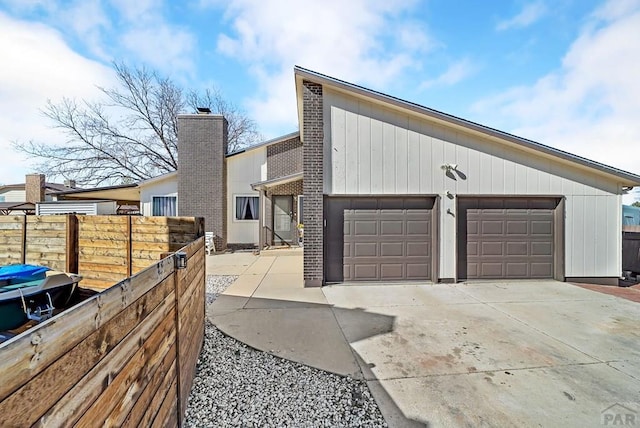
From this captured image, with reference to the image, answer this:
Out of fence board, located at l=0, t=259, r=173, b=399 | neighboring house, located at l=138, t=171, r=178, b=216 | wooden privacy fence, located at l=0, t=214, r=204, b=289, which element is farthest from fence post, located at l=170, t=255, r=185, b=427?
neighboring house, located at l=138, t=171, r=178, b=216

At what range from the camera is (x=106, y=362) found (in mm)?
1198

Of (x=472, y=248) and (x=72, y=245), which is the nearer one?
(x=72, y=245)

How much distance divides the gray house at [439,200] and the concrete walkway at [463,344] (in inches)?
28.9

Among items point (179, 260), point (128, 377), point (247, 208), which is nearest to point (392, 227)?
point (179, 260)

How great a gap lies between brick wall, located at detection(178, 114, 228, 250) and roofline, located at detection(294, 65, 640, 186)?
24.7ft

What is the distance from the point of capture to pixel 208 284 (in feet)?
24.4

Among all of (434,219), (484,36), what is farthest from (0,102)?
(484,36)

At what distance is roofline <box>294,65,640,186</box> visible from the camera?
679 centimetres

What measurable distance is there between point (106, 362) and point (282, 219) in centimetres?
1210

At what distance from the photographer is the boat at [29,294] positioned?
12.3ft

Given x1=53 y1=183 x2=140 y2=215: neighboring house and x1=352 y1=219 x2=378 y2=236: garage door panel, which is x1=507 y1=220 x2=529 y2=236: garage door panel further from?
x1=53 y1=183 x2=140 y2=215: neighboring house

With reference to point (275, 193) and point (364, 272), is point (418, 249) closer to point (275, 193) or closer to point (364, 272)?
point (364, 272)

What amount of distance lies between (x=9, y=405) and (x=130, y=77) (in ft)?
88.2

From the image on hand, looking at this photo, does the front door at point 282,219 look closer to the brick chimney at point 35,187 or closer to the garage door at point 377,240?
the garage door at point 377,240
